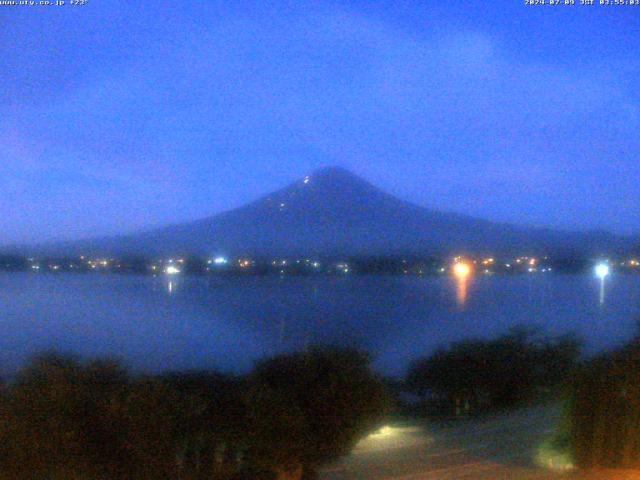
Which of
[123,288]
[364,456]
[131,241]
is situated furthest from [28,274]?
[364,456]

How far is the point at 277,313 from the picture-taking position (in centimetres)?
4144

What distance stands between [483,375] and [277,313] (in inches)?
895

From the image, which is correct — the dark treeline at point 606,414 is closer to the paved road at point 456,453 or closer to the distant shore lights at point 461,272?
the paved road at point 456,453

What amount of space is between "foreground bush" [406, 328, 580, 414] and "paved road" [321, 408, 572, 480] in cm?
404

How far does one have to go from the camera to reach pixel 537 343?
21.7 meters

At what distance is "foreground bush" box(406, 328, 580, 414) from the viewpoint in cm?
1909

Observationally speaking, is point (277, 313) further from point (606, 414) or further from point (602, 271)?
point (606, 414)

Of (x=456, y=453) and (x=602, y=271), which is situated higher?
(x=602, y=271)

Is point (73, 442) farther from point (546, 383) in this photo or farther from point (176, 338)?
point (176, 338)

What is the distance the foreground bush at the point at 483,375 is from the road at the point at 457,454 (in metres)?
4.10

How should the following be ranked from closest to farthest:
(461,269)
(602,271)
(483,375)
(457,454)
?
1. (457,454)
2. (483,375)
3. (602,271)
4. (461,269)

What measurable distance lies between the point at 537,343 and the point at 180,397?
14.9 metres

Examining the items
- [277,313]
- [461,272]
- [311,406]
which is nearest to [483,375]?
[311,406]

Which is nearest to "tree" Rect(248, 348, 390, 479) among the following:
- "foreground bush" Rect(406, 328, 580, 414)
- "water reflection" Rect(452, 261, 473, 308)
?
"foreground bush" Rect(406, 328, 580, 414)
